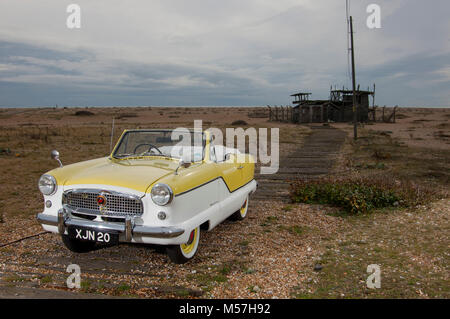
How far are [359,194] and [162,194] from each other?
453cm

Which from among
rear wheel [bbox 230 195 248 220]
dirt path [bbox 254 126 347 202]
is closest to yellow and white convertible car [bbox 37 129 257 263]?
rear wheel [bbox 230 195 248 220]

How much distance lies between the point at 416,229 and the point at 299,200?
2.46m

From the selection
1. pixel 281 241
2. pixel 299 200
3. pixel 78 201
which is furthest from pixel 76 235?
pixel 299 200

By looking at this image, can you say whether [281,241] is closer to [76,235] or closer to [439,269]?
[439,269]

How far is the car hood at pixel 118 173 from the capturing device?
4.08 m

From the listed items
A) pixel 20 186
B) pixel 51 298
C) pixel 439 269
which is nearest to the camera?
pixel 51 298

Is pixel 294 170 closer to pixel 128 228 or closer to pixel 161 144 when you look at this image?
pixel 161 144

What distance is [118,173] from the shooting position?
4.37 m

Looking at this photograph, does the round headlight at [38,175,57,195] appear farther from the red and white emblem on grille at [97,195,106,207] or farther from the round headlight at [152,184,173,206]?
A: the round headlight at [152,184,173,206]

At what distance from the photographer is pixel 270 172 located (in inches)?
466

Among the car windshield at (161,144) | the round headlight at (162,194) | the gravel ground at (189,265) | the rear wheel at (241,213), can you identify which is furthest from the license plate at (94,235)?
the rear wheel at (241,213)

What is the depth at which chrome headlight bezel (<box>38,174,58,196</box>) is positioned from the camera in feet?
14.3

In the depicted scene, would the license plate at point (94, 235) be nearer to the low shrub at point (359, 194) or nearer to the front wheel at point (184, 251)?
the front wheel at point (184, 251)
